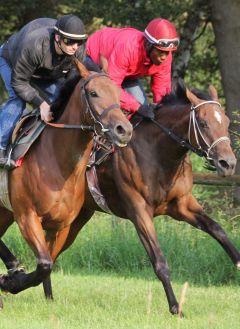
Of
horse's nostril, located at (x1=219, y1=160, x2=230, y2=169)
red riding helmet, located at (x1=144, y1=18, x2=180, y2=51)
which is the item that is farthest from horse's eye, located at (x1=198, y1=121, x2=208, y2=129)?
red riding helmet, located at (x1=144, y1=18, x2=180, y2=51)

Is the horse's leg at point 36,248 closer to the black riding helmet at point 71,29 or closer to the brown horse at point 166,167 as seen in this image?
the brown horse at point 166,167

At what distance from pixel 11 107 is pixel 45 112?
1.82 feet

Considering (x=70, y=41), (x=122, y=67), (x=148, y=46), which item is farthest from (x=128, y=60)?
(x=70, y=41)

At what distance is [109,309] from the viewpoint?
8.28 metres

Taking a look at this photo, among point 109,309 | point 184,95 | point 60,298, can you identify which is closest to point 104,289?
point 60,298

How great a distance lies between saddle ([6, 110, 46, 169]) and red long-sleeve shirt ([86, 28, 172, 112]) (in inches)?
37.6

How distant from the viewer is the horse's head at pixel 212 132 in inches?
319

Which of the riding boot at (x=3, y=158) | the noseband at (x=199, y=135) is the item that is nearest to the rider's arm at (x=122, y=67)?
the noseband at (x=199, y=135)

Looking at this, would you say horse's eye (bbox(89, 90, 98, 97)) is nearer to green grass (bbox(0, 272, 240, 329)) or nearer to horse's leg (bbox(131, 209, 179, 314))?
horse's leg (bbox(131, 209, 179, 314))

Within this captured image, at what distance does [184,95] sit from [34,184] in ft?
6.37

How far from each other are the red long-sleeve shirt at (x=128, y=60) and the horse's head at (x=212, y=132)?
0.62 meters

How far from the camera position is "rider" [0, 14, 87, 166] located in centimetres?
789

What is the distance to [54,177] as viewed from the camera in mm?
7758

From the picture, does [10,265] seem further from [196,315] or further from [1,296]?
A: [196,315]
